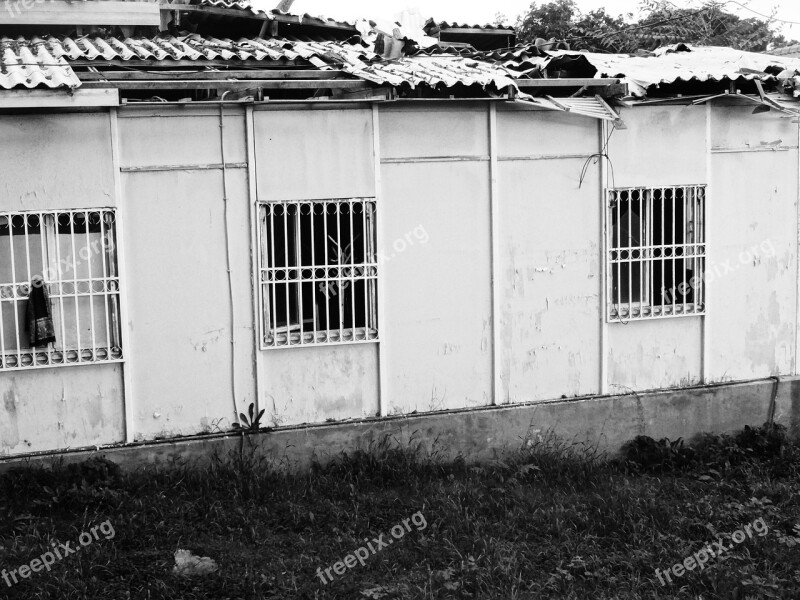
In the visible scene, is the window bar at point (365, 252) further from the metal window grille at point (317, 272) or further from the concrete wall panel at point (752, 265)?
the concrete wall panel at point (752, 265)

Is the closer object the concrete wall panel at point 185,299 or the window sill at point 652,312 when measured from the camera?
the concrete wall panel at point 185,299

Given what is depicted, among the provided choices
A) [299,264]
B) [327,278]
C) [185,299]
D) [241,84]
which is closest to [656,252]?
[327,278]

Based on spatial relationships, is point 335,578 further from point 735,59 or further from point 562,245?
point 735,59

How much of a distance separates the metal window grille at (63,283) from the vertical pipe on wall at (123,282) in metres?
0.05

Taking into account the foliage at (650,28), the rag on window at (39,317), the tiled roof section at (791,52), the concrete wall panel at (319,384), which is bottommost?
the concrete wall panel at (319,384)

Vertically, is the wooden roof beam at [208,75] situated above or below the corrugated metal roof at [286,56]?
below

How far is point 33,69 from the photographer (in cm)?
716

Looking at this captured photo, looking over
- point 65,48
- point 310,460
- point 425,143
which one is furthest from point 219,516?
point 65,48

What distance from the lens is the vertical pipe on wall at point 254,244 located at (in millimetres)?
7711

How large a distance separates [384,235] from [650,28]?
13351 mm

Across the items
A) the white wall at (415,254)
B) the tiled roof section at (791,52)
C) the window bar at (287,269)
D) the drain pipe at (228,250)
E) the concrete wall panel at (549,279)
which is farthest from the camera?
the tiled roof section at (791,52)

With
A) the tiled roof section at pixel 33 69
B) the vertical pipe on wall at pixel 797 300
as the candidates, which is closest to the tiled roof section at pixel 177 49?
the tiled roof section at pixel 33 69

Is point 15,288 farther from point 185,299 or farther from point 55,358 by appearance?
point 185,299

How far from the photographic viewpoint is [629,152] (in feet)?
28.6
